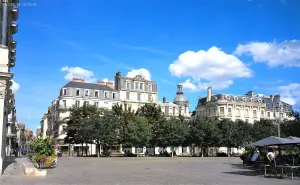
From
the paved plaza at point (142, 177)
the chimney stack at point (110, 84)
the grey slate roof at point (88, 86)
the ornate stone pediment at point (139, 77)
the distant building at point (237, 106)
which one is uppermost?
the ornate stone pediment at point (139, 77)

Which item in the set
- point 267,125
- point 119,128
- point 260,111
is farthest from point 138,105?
point 260,111

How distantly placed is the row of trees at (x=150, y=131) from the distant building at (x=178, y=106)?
1947cm

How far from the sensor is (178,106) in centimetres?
8356

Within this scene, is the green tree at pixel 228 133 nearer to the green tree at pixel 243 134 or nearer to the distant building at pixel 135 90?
the green tree at pixel 243 134

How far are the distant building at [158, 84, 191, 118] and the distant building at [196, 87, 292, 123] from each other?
512 centimetres

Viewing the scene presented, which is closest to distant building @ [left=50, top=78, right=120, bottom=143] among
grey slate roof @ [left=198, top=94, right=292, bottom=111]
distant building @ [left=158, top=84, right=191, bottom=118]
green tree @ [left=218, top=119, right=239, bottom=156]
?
distant building @ [left=158, top=84, right=191, bottom=118]

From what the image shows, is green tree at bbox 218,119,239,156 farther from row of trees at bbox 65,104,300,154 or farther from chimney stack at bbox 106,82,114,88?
chimney stack at bbox 106,82,114,88

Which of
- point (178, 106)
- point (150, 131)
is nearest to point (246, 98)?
point (178, 106)

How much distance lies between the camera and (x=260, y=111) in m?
85.8

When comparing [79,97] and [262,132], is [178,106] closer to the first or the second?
[262,132]

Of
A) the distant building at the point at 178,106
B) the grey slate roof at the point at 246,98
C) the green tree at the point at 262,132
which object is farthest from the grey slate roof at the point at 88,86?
the green tree at the point at 262,132

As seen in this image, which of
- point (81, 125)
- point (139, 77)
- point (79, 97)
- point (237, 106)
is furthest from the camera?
point (237, 106)

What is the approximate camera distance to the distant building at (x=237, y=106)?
8081 centimetres

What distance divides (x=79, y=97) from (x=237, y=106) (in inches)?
1584
